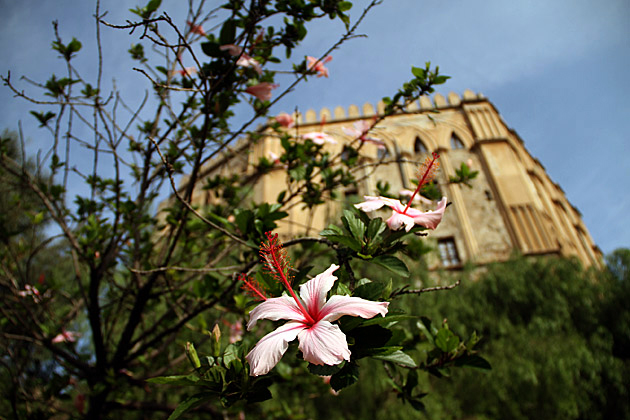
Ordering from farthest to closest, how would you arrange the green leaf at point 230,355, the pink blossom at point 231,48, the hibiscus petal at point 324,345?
the pink blossom at point 231,48 → the green leaf at point 230,355 → the hibiscus petal at point 324,345

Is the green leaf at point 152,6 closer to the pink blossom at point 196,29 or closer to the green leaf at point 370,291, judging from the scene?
the pink blossom at point 196,29

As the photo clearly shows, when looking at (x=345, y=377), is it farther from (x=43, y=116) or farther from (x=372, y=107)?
(x=372, y=107)

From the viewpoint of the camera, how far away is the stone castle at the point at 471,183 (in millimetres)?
10289

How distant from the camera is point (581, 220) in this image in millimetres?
17938

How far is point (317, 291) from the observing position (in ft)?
2.36

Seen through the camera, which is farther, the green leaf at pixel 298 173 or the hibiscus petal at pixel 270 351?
the green leaf at pixel 298 173

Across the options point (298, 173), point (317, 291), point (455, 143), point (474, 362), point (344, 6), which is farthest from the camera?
point (455, 143)

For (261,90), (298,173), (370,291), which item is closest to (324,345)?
(370,291)

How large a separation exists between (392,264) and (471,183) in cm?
1078

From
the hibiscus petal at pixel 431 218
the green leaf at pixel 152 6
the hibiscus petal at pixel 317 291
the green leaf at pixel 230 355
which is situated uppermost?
the green leaf at pixel 152 6

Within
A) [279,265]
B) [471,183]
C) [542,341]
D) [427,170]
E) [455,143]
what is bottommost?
[279,265]

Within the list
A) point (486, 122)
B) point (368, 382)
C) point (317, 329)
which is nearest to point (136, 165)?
point (317, 329)

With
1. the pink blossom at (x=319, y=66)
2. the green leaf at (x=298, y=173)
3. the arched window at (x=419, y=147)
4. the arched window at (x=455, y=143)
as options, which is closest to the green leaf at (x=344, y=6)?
the pink blossom at (x=319, y=66)

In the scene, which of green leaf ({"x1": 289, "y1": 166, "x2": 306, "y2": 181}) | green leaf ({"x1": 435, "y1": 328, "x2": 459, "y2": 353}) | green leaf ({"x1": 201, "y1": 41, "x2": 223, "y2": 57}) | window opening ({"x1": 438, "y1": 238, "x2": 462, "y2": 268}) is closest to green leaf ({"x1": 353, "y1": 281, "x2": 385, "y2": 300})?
green leaf ({"x1": 435, "y1": 328, "x2": 459, "y2": 353})
